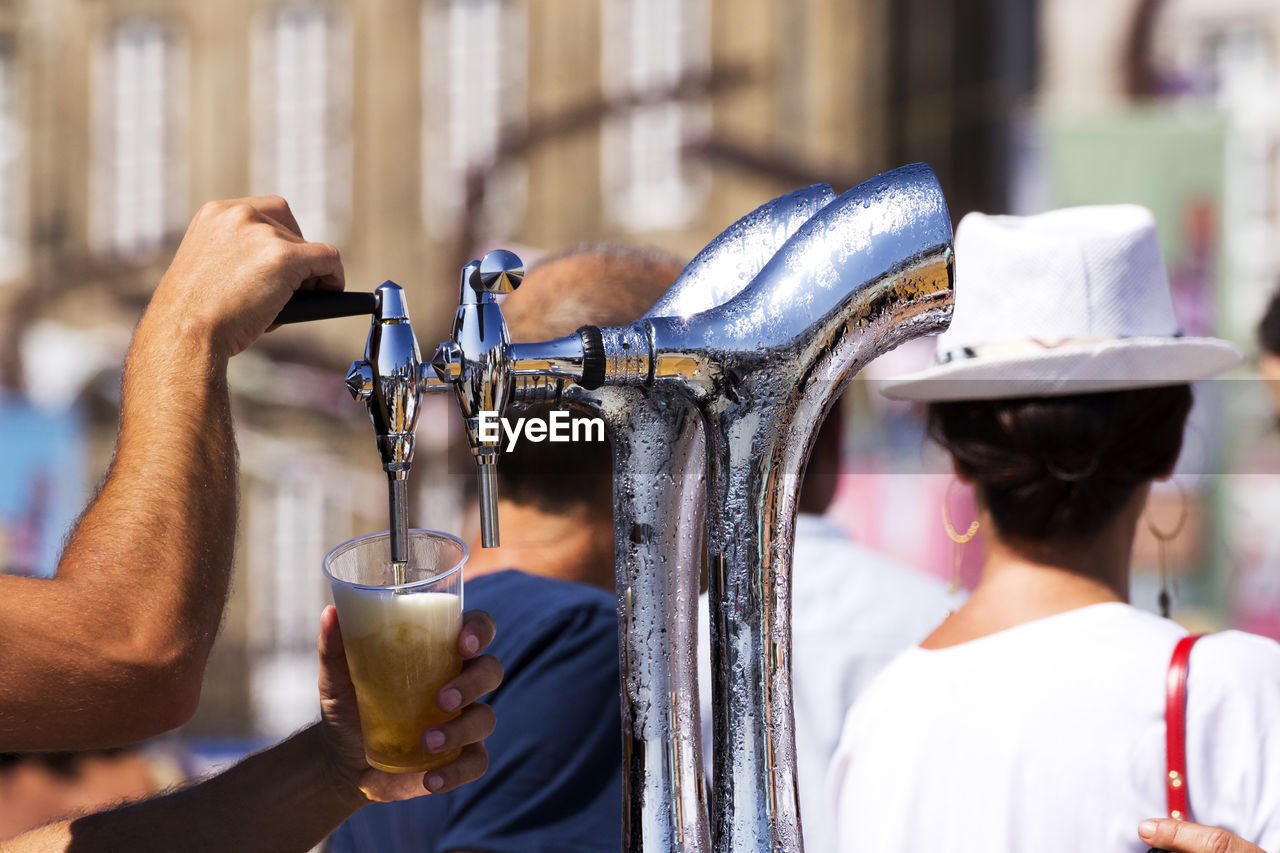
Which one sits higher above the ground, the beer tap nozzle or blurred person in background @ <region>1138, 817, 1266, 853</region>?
the beer tap nozzle

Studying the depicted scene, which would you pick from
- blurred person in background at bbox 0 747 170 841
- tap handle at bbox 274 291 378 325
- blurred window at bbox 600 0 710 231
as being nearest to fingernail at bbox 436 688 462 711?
tap handle at bbox 274 291 378 325

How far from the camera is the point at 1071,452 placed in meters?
1.64

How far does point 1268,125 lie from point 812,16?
4210 mm

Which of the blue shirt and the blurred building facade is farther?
the blurred building facade

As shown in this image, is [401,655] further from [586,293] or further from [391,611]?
[586,293]

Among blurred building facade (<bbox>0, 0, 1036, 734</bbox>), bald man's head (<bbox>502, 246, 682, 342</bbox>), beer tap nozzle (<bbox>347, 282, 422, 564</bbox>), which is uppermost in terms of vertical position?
blurred building facade (<bbox>0, 0, 1036, 734</bbox>)

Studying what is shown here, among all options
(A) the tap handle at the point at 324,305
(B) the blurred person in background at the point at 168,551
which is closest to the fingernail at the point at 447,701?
(B) the blurred person in background at the point at 168,551

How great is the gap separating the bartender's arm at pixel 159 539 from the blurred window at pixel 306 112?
1393 centimetres

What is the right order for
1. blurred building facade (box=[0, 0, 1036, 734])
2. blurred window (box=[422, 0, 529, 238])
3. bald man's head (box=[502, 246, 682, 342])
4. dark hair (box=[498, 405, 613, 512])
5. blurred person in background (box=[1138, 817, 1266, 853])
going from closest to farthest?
blurred person in background (box=[1138, 817, 1266, 853]) → bald man's head (box=[502, 246, 682, 342]) → dark hair (box=[498, 405, 613, 512]) → blurred building facade (box=[0, 0, 1036, 734]) → blurred window (box=[422, 0, 529, 238])

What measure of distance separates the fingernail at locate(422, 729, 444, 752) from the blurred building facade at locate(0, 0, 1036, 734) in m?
9.83

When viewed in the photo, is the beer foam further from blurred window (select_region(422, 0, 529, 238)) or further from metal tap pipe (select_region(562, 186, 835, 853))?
blurred window (select_region(422, 0, 529, 238))

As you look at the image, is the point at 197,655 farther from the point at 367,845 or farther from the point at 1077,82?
the point at 1077,82

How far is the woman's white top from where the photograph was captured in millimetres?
1409

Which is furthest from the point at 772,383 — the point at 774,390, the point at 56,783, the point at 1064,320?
the point at 56,783
